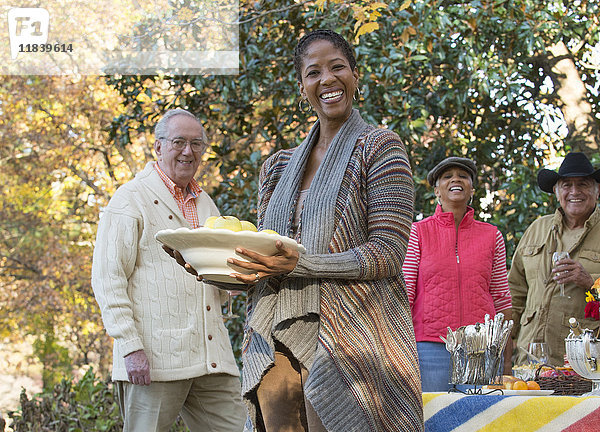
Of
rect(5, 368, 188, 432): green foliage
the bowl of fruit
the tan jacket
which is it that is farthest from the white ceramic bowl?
rect(5, 368, 188, 432): green foliage

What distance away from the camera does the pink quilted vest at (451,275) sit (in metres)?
3.83

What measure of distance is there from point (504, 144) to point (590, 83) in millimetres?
989

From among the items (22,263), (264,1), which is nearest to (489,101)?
(264,1)

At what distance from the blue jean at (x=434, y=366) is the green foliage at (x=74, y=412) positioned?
3.07m

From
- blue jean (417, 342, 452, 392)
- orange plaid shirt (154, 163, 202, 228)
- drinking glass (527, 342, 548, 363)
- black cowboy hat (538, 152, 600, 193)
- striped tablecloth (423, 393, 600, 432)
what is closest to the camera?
striped tablecloth (423, 393, 600, 432)

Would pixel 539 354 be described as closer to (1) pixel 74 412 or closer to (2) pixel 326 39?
(2) pixel 326 39

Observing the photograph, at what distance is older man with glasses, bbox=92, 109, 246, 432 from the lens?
135 inches

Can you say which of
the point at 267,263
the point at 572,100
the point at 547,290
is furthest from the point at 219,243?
the point at 572,100

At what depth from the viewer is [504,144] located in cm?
624

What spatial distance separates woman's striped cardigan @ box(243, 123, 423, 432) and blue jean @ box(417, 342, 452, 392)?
1.82 meters

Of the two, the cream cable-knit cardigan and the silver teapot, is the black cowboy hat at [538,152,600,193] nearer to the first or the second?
the silver teapot

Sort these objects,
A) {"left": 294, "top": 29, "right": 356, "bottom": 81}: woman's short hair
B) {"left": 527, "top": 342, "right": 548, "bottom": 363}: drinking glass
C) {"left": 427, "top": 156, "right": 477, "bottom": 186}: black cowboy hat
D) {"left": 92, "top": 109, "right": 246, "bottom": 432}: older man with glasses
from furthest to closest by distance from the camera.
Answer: {"left": 427, "top": 156, "right": 477, "bottom": 186}: black cowboy hat < {"left": 92, "top": 109, "right": 246, "bottom": 432}: older man with glasses < {"left": 527, "top": 342, "right": 548, "bottom": 363}: drinking glass < {"left": 294, "top": 29, "right": 356, "bottom": 81}: woman's short hair

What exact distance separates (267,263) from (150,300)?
192cm

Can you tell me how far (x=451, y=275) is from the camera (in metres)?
3.90
